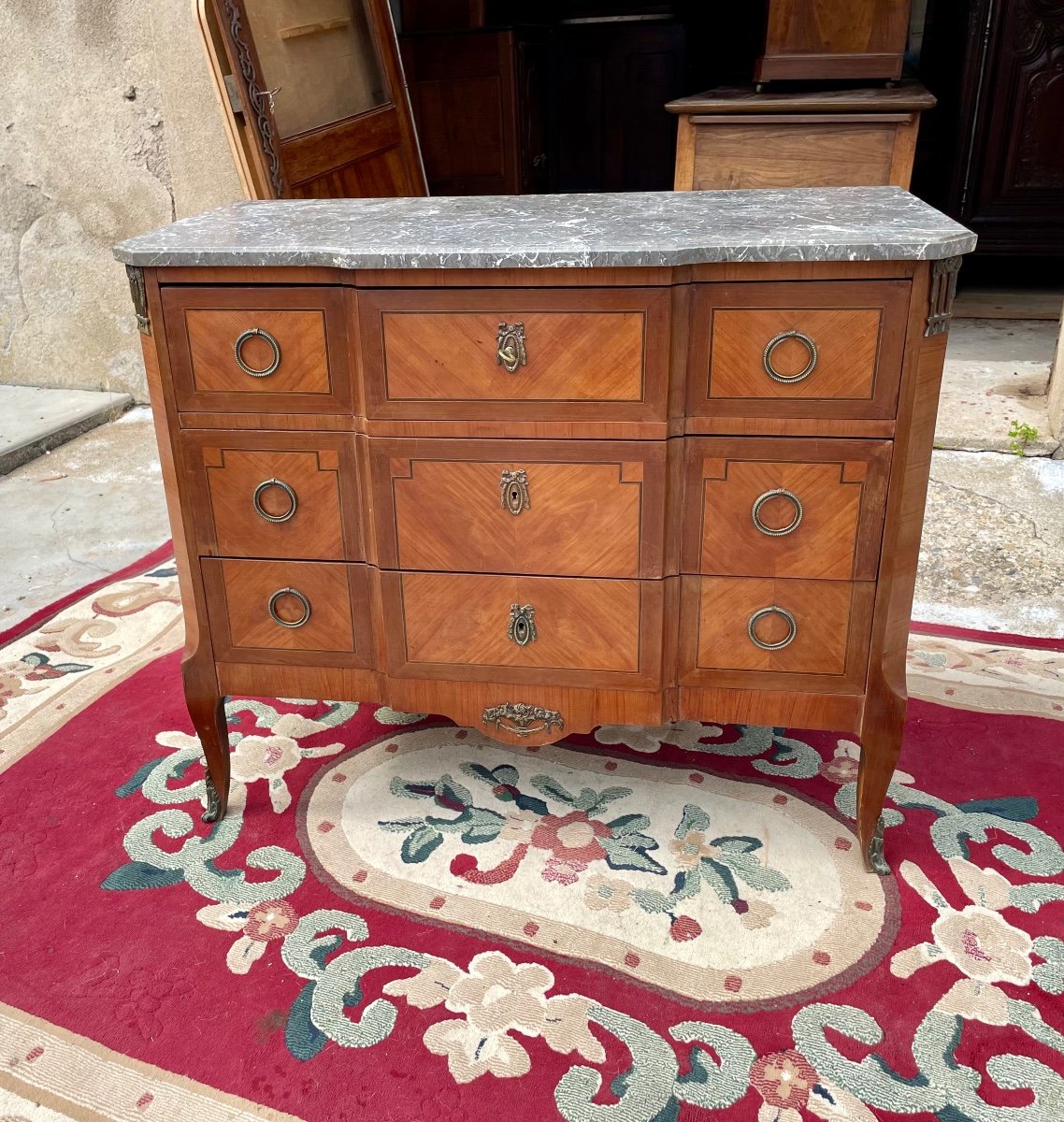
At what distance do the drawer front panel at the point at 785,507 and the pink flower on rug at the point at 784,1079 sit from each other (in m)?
0.69

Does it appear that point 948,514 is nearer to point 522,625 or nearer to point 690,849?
point 690,849

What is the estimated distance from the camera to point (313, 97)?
264 centimetres

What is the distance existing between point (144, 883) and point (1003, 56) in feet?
16.3

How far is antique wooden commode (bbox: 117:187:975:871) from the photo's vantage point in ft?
4.71

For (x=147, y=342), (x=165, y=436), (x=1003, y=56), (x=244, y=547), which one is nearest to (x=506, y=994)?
(x=244, y=547)

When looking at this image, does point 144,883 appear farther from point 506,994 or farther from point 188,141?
point 188,141

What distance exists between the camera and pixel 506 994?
1.48m

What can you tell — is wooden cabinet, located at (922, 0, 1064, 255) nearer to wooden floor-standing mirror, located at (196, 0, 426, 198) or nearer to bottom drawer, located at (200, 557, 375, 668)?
wooden floor-standing mirror, located at (196, 0, 426, 198)

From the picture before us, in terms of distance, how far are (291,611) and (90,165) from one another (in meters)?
2.75

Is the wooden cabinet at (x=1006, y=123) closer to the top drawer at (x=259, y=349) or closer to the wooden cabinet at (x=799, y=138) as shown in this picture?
the wooden cabinet at (x=799, y=138)

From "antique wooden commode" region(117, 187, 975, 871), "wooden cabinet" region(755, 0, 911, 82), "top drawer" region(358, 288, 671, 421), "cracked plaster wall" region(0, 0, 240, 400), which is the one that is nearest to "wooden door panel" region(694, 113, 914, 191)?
"wooden cabinet" region(755, 0, 911, 82)

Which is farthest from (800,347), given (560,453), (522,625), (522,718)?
(522,718)

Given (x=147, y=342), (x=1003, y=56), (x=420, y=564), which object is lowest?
(x=420, y=564)

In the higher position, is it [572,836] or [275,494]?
[275,494]
